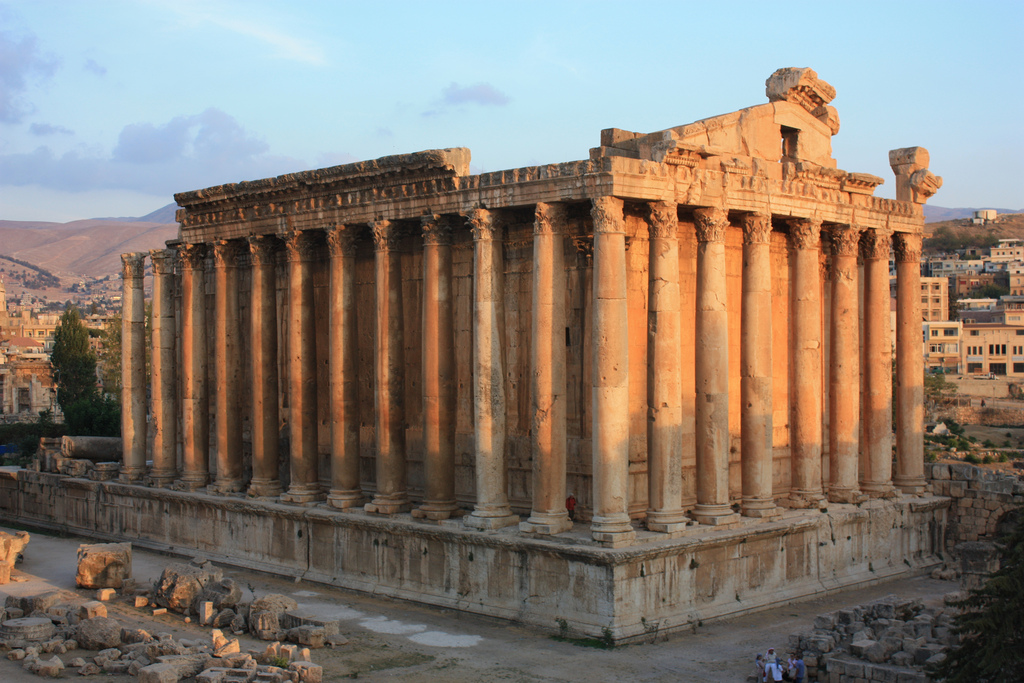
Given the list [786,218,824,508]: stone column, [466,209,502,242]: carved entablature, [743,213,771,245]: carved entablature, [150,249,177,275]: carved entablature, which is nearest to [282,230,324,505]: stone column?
[150,249,177,275]: carved entablature

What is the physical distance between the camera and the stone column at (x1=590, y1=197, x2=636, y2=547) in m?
20.4

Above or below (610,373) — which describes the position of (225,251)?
above

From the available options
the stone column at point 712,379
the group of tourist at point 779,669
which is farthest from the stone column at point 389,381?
the group of tourist at point 779,669

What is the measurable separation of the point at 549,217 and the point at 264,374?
37.3 ft

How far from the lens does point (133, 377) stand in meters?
33.6

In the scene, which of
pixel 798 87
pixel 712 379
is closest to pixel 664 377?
pixel 712 379

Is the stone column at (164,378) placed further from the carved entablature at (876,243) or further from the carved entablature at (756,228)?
the carved entablature at (876,243)

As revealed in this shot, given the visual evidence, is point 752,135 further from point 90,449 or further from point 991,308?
point 991,308

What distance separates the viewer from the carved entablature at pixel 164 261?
1292 inches

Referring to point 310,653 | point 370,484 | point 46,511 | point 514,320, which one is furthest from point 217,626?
point 46,511

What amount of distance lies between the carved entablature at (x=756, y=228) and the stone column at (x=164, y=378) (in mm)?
18258

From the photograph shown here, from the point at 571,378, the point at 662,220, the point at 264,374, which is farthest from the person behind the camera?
the point at 264,374

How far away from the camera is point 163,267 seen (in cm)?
3300

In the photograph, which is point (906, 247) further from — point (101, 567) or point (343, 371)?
point (101, 567)
